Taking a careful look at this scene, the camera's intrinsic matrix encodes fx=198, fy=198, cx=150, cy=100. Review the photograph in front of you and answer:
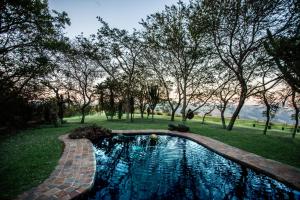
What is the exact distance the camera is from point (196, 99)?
3038cm

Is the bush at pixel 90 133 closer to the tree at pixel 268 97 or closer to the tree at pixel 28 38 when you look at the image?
the tree at pixel 28 38

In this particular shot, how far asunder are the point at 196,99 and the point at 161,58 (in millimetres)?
8332

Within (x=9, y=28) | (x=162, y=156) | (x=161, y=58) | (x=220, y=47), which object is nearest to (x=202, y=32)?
(x=220, y=47)

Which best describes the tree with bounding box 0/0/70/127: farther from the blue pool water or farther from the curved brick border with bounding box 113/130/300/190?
the curved brick border with bounding box 113/130/300/190

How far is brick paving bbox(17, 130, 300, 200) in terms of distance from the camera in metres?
5.24

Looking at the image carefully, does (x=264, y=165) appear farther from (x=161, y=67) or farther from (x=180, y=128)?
(x=161, y=67)

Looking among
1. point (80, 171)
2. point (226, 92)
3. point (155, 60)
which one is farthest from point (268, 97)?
point (80, 171)

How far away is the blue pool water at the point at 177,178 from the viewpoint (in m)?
5.85

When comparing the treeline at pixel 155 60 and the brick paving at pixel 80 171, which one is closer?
the brick paving at pixel 80 171

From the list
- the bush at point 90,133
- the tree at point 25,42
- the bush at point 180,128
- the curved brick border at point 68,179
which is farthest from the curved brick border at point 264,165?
the tree at point 25,42

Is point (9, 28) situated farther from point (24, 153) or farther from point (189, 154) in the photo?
point (189, 154)

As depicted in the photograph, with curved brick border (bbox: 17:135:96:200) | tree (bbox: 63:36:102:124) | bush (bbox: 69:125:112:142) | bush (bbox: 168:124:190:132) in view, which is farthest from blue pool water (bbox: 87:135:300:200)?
tree (bbox: 63:36:102:124)

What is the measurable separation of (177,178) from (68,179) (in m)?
3.64

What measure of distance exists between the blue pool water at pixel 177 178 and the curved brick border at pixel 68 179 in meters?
0.36
